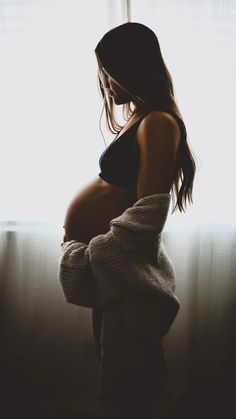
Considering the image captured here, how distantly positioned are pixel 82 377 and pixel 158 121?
114 centimetres

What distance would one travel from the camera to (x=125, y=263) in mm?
989

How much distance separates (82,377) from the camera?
1.70m

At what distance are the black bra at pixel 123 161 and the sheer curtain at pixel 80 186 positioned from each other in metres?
0.50

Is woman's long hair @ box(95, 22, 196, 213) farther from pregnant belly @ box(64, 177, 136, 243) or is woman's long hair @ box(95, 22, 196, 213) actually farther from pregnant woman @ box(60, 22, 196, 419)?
pregnant belly @ box(64, 177, 136, 243)

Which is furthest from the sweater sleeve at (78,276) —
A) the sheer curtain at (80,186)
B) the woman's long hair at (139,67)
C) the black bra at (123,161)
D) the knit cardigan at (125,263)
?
the sheer curtain at (80,186)

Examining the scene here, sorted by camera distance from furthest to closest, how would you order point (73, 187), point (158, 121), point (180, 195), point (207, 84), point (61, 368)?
point (61, 368)
point (73, 187)
point (207, 84)
point (180, 195)
point (158, 121)

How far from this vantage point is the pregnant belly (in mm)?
1106

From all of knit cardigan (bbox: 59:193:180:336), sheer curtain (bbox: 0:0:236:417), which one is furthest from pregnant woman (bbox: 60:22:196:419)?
sheer curtain (bbox: 0:0:236:417)

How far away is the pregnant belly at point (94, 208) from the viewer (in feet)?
3.63

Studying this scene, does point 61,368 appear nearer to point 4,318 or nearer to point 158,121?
point 4,318

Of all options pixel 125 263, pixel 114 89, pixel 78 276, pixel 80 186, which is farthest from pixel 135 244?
pixel 80 186

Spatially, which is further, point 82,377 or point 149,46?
point 82,377

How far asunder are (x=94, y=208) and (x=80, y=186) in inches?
18.4

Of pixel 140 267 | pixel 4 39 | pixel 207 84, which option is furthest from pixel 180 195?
pixel 4 39
